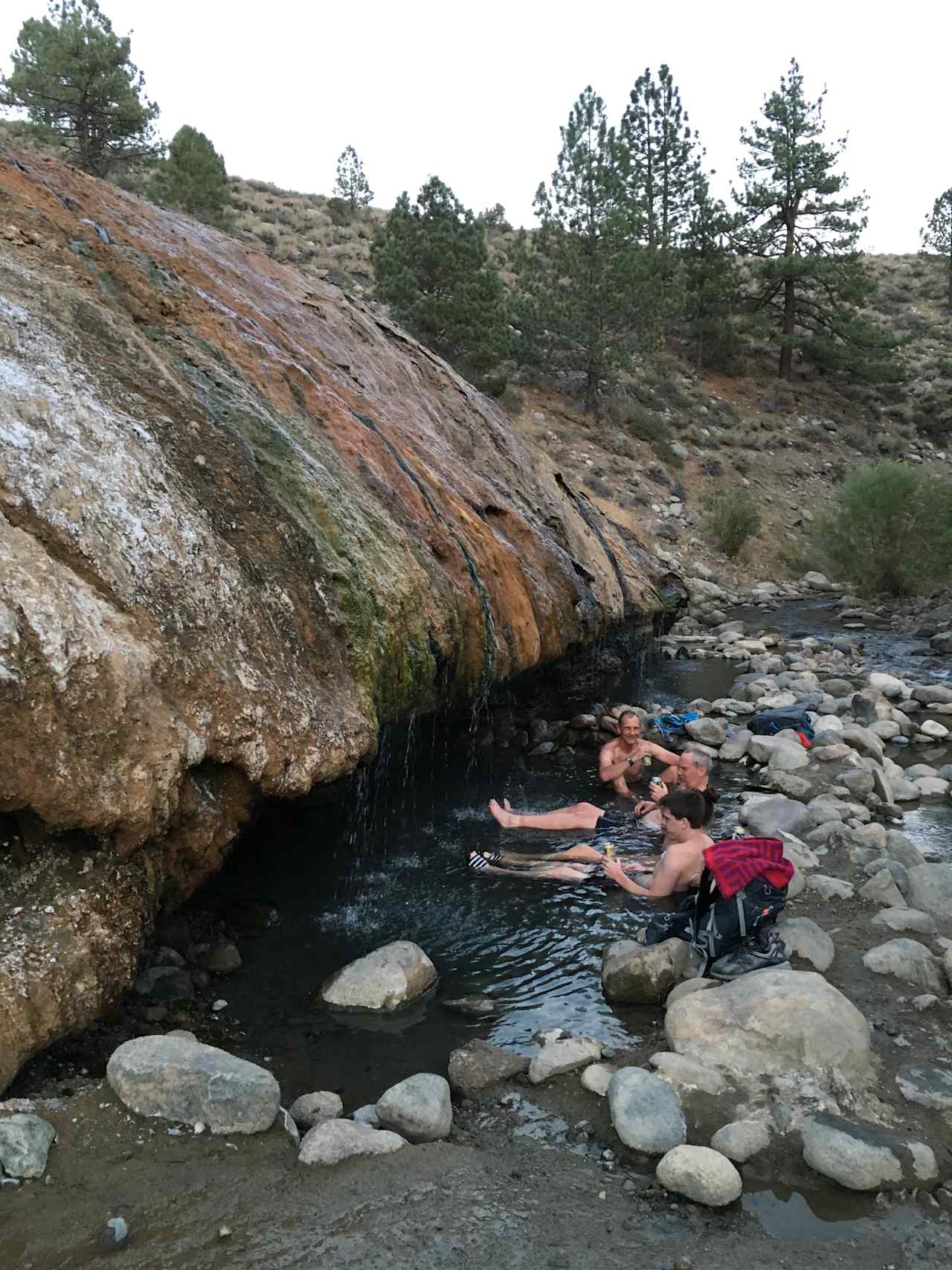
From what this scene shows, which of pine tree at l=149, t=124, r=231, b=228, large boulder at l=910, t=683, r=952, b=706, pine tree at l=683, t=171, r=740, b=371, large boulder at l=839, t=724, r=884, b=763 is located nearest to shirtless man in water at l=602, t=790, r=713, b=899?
large boulder at l=839, t=724, r=884, b=763

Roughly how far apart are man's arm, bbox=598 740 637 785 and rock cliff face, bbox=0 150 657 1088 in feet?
3.76

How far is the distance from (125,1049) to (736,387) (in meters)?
35.5

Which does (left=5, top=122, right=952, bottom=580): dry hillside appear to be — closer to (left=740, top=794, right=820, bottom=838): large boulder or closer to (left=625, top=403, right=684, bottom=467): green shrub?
(left=625, top=403, right=684, bottom=467): green shrub

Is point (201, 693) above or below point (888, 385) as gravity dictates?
below

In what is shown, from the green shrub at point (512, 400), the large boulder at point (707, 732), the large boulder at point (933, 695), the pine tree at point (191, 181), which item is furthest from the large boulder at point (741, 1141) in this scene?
the pine tree at point (191, 181)

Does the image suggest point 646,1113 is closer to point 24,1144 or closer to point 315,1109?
point 315,1109

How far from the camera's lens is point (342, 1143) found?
311cm

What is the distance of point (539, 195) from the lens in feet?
89.5


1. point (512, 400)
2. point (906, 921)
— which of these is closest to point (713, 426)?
point (512, 400)

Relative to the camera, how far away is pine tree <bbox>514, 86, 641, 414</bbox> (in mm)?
25656

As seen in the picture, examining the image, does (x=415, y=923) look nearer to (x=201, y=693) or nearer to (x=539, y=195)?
(x=201, y=693)

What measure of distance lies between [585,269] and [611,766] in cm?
2077

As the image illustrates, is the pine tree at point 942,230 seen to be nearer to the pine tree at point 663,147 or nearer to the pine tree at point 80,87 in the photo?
the pine tree at point 663,147

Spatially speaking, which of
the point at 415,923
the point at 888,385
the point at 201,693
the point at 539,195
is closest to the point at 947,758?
the point at 415,923
